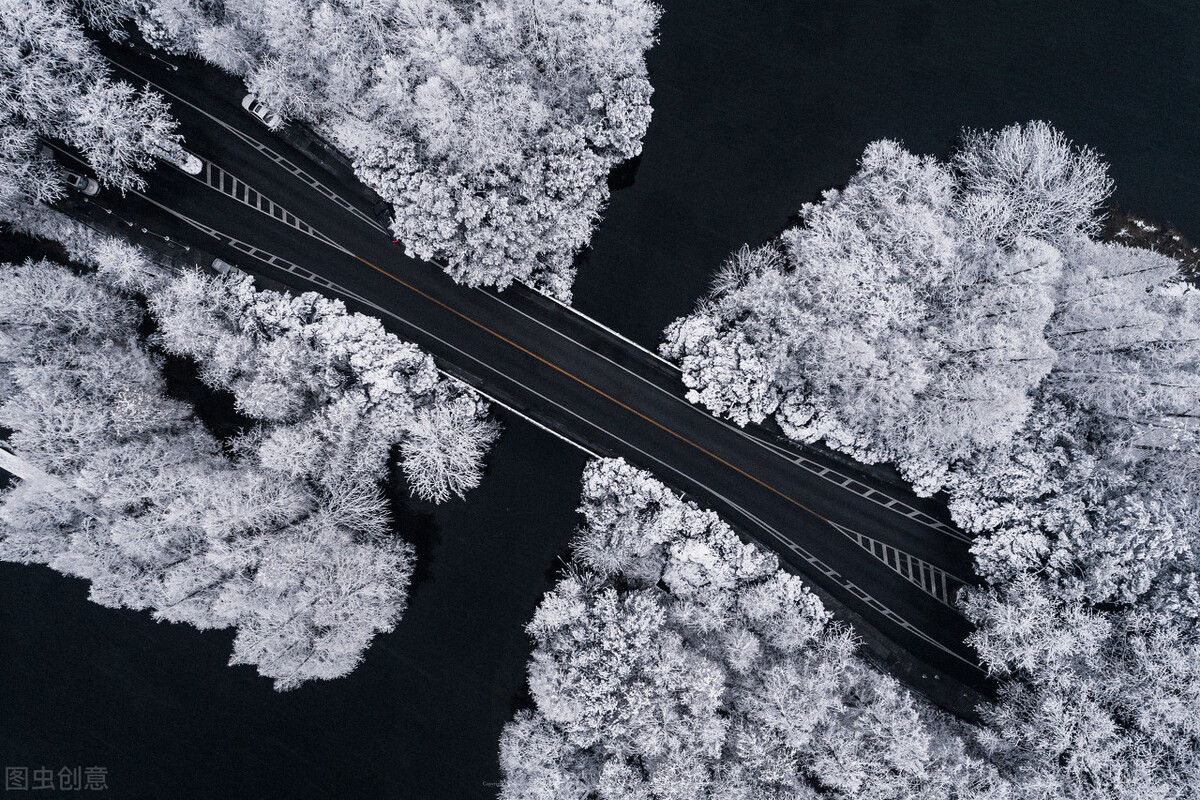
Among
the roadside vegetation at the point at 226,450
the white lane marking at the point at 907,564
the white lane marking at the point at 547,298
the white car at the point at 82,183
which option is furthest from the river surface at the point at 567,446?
the white car at the point at 82,183

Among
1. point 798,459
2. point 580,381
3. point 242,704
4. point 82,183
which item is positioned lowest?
point 242,704

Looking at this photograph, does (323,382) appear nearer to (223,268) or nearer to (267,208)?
(223,268)

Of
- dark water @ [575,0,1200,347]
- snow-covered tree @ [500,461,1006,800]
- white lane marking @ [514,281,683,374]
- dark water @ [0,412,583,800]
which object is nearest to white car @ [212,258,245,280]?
white lane marking @ [514,281,683,374]

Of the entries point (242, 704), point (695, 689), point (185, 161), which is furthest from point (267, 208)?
point (695, 689)

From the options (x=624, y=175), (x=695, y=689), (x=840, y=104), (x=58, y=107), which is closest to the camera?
(x=695, y=689)

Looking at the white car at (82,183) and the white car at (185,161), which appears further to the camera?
the white car at (82,183)

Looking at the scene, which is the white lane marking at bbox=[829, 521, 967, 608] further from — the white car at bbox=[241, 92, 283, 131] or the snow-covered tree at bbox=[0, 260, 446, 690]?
the white car at bbox=[241, 92, 283, 131]

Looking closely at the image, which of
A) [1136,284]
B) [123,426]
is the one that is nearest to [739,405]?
[1136,284]

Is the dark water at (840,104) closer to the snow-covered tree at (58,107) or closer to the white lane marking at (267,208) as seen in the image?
the white lane marking at (267,208)
